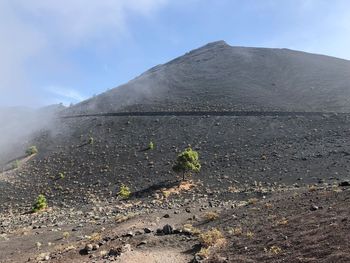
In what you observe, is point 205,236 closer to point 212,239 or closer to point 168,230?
point 212,239

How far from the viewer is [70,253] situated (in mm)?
15203

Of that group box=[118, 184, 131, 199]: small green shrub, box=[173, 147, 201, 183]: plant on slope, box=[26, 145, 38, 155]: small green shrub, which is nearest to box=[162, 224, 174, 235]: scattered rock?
box=[118, 184, 131, 199]: small green shrub

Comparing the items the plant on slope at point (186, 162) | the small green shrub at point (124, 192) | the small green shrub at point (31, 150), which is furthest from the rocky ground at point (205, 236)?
the small green shrub at point (31, 150)

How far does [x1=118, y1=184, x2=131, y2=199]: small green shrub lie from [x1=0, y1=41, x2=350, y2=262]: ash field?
53 centimetres

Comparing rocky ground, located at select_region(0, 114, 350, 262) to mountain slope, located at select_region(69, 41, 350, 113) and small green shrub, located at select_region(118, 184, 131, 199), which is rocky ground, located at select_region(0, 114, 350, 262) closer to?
small green shrub, located at select_region(118, 184, 131, 199)

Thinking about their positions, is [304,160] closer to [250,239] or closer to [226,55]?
[250,239]

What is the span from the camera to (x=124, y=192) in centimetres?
3350

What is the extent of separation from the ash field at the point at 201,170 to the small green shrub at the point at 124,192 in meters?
0.53

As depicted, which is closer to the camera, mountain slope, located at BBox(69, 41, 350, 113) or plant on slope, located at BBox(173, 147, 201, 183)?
plant on slope, located at BBox(173, 147, 201, 183)

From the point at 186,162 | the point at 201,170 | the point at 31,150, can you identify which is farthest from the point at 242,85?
the point at 186,162

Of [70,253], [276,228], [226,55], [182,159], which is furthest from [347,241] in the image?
[226,55]

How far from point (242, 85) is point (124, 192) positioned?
4143 cm

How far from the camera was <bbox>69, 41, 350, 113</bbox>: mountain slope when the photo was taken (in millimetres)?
58875

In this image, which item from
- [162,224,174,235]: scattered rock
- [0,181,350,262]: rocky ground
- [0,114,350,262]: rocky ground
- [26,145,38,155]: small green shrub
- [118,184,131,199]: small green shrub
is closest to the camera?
[0,181,350,262]: rocky ground
